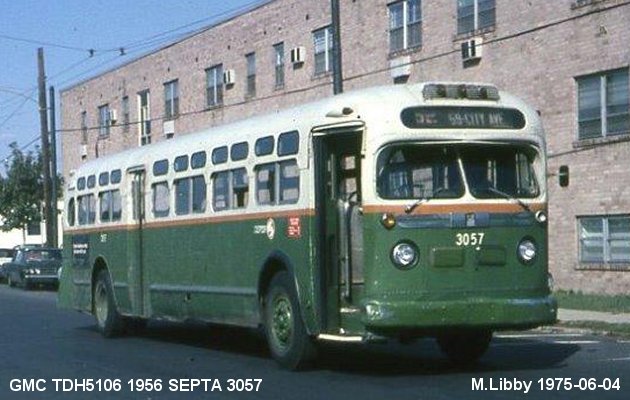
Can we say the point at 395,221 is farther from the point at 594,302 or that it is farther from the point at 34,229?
the point at 34,229

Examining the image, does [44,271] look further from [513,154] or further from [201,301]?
[513,154]

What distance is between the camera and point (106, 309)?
67.2 ft

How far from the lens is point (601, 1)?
27.8 meters

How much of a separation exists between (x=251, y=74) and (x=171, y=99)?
692cm

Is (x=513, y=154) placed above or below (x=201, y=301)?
above

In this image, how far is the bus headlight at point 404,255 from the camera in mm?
13164

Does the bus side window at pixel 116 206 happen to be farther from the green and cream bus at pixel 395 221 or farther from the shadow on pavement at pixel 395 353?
the green and cream bus at pixel 395 221

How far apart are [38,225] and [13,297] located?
31.8m

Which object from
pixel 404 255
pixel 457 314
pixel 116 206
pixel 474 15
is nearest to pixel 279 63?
pixel 474 15

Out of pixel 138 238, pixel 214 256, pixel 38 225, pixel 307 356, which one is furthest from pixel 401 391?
pixel 38 225

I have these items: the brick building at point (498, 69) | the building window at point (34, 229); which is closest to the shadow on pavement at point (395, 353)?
the brick building at point (498, 69)

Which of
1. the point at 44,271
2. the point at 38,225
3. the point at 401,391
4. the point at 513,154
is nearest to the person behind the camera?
the point at 401,391

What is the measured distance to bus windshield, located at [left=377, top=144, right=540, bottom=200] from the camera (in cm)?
1334

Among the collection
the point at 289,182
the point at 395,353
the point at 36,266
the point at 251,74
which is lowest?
the point at 395,353
